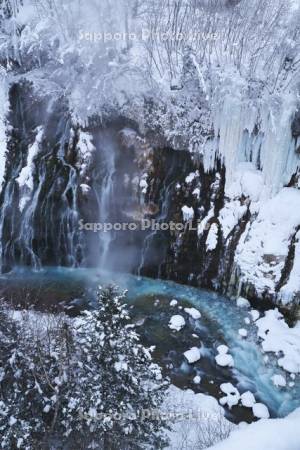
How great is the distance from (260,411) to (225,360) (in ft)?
5.37

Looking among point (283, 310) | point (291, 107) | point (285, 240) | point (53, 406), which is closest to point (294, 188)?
point (285, 240)

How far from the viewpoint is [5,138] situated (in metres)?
14.0

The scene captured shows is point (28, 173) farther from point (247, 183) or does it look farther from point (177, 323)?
→ point (247, 183)

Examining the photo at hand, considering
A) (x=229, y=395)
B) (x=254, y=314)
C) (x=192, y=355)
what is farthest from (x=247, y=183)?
(x=229, y=395)

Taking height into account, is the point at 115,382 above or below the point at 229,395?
above

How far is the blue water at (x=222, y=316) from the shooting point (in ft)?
33.7

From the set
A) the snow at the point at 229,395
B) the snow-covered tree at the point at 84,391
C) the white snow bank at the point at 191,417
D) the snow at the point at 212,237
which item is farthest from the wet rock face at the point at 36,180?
the snow at the point at 229,395

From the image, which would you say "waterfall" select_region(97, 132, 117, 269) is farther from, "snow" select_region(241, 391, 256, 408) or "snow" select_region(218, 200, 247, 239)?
"snow" select_region(241, 391, 256, 408)

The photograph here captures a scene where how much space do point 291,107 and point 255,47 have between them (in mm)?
3096

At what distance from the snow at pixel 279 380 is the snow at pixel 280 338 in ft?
1.06

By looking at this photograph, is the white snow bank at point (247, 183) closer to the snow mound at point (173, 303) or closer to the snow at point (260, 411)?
the snow mound at point (173, 303)

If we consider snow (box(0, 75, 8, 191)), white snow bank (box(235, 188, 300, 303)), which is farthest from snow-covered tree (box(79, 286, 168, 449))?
snow (box(0, 75, 8, 191))

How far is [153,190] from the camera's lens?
44.8ft

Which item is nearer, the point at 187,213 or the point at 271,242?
the point at 271,242
